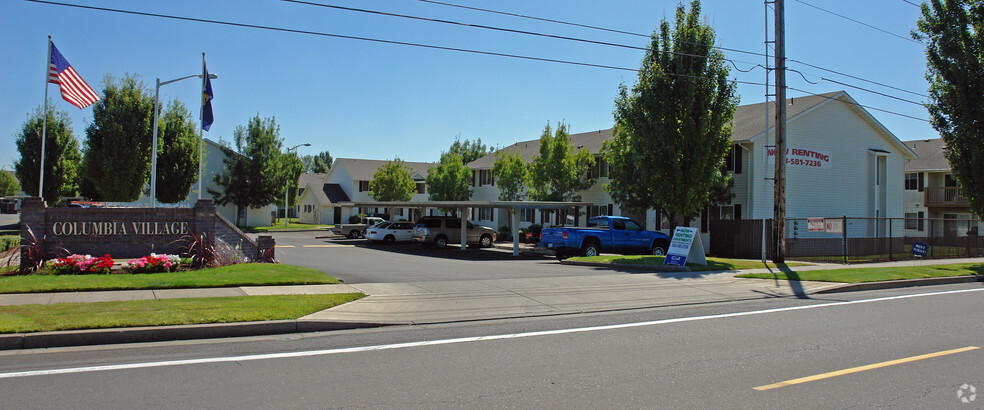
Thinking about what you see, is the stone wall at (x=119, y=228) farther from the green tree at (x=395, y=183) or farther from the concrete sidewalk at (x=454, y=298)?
the green tree at (x=395, y=183)

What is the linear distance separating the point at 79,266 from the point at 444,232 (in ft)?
61.1

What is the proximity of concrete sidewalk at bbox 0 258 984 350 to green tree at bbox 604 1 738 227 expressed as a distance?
6.19 meters

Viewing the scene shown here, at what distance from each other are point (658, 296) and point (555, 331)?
464cm

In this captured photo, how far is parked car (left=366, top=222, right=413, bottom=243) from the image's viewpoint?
33.3 meters

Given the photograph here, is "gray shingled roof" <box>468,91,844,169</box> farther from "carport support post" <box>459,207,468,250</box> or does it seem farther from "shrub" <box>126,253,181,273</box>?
"shrub" <box>126,253,181,273</box>

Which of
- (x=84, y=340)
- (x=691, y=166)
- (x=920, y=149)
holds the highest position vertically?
(x=920, y=149)

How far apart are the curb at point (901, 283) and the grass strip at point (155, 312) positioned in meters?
11.5

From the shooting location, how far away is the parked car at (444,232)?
30.5 meters

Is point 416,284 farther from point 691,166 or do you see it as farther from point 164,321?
point 691,166

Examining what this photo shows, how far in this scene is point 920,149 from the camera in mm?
42750

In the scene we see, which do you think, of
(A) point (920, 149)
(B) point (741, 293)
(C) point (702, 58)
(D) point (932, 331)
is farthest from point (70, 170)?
(A) point (920, 149)

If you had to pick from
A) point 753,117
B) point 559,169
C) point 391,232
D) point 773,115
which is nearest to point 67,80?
point 391,232

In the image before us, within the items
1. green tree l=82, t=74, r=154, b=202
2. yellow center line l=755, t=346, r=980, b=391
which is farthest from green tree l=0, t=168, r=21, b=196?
yellow center line l=755, t=346, r=980, b=391

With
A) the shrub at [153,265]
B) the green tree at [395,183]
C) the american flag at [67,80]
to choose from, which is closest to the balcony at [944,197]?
the green tree at [395,183]
